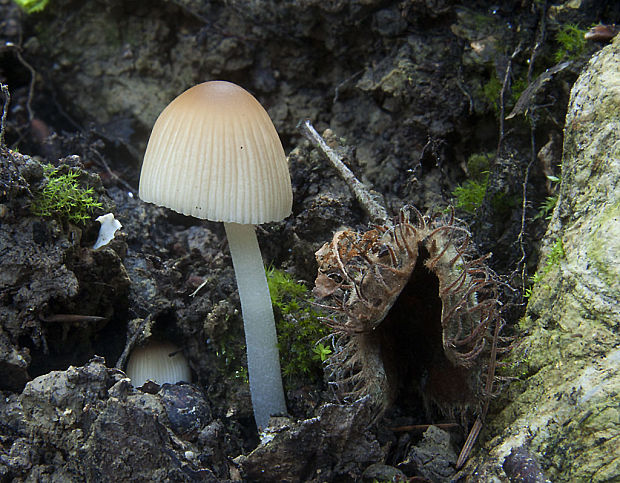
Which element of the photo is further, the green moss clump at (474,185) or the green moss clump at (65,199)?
the green moss clump at (474,185)

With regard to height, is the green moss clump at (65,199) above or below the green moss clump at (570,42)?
below

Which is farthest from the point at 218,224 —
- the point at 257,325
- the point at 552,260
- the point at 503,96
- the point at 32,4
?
the point at 32,4

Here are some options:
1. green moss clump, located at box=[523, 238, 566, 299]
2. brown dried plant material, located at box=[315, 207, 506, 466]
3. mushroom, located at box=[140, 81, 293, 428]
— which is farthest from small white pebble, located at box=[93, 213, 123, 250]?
green moss clump, located at box=[523, 238, 566, 299]

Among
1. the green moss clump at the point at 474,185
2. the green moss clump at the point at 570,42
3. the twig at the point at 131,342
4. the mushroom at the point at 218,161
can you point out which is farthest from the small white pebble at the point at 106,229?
the green moss clump at the point at 570,42

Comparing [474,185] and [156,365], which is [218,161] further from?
[474,185]

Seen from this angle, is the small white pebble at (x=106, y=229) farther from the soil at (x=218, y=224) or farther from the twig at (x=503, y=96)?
the twig at (x=503, y=96)

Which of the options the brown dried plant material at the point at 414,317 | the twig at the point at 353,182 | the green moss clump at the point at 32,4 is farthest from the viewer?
the green moss clump at the point at 32,4

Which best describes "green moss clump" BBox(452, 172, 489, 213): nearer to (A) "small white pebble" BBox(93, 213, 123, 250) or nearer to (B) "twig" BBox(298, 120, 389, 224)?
(B) "twig" BBox(298, 120, 389, 224)
